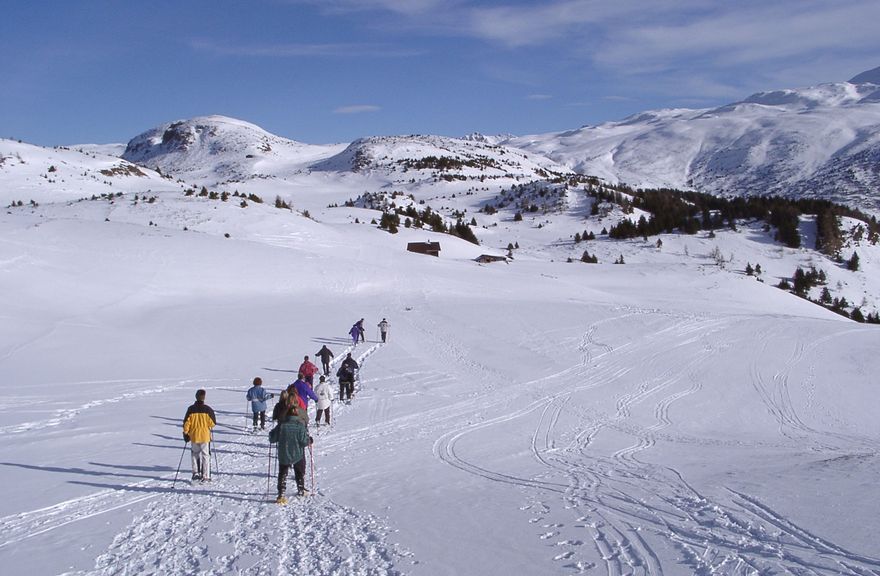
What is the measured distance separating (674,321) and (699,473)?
64.9ft

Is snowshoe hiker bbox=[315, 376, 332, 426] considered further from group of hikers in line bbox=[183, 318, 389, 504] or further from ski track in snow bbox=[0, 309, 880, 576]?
group of hikers in line bbox=[183, 318, 389, 504]

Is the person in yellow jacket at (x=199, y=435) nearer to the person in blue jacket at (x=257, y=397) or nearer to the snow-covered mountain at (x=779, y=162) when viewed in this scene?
the person in blue jacket at (x=257, y=397)

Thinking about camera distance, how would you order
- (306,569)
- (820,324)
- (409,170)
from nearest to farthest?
(306,569), (820,324), (409,170)

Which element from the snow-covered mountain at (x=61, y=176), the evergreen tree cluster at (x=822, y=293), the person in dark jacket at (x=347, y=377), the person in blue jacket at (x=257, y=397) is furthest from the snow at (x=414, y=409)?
the evergreen tree cluster at (x=822, y=293)

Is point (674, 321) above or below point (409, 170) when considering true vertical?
below

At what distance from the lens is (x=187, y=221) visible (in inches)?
1511

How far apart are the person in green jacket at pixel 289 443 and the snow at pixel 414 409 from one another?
448 millimetres

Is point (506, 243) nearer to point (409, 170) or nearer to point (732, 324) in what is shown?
point (732, 324)

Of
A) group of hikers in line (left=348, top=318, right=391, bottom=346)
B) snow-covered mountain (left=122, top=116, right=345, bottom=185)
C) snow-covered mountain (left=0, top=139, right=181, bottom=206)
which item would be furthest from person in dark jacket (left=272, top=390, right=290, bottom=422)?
snow-covered mountain (left=122, top=116, right=345, bottom=185)

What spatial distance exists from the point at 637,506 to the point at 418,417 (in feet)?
23.4

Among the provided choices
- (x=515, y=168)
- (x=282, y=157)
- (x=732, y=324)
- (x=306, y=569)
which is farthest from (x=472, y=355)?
(x=282, y=157)

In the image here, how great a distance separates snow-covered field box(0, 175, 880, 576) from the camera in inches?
263

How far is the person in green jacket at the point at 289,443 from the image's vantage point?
834 centimetres

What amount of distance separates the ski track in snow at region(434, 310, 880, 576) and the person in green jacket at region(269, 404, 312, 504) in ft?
9.99
